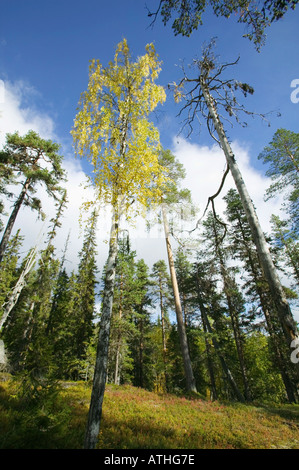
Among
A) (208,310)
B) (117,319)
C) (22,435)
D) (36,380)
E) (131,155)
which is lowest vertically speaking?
(22,435)

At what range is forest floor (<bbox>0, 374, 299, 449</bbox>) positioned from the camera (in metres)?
5.06

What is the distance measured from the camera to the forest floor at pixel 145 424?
506 centimetres

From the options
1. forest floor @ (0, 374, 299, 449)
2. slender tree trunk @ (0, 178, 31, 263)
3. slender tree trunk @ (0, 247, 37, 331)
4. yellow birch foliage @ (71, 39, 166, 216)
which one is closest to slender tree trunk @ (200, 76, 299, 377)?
yellow birch foliage @ (71, 39, 166, 216)

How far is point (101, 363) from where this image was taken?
458 cm

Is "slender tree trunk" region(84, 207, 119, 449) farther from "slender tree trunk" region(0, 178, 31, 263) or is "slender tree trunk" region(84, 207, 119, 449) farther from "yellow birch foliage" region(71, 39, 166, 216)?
Result: "slender tree trunk" region(0, 178, 31, 263)

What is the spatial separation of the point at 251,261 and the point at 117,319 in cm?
1142

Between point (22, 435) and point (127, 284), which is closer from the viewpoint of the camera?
point (22, 435)

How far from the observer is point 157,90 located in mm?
7734

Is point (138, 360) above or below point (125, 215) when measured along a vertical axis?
below

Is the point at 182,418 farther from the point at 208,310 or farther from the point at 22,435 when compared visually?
the point at 208,310

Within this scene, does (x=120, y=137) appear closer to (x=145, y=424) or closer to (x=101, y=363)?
(x=101, y=363)

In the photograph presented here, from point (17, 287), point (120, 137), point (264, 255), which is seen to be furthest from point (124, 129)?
point (17, 287)

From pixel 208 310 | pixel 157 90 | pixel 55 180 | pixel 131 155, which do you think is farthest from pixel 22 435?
pixel 208 310

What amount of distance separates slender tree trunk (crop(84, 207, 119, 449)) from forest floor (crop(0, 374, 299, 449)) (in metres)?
1.75
